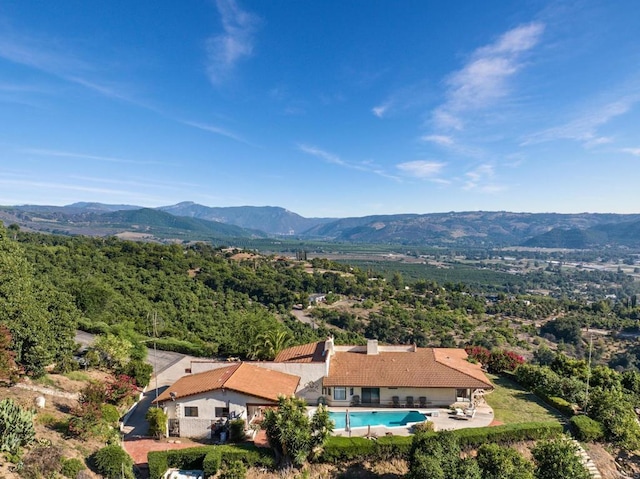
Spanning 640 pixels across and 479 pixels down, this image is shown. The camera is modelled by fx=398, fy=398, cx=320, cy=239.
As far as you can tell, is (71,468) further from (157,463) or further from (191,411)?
(191,411)

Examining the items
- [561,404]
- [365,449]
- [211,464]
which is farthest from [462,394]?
[211,464]

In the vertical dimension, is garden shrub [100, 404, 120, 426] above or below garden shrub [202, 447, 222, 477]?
above

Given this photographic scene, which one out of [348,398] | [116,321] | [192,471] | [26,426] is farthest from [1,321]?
Result: [116,321]

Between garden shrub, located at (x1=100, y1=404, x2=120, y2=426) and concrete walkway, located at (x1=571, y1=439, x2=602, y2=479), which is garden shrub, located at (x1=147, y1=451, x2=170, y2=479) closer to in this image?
garden shrub, located at (x1=100, y1=404, x2=120, y2=426)

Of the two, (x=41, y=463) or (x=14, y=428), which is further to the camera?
(x=14, y=428)

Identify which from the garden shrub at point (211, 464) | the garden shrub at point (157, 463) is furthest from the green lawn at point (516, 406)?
the garden shrub at point (157, 463)

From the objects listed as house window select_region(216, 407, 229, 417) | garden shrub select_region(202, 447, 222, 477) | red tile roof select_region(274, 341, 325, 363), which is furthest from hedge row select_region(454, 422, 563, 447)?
house window select_region(216, 407, 229, 417)

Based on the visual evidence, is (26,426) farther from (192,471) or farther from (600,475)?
(600,475)

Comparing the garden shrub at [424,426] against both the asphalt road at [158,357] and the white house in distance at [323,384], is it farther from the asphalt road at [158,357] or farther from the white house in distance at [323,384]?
the asphalt road at [158,357]
